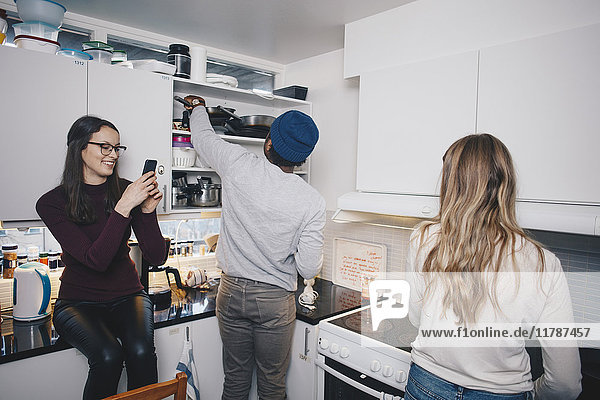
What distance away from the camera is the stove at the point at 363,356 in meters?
1.63

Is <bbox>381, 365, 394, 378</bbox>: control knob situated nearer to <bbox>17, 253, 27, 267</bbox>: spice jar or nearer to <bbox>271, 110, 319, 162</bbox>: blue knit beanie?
<bbox>271, 110, 319, 162</bbox>: blue knit beanie

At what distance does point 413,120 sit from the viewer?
73.5 inches

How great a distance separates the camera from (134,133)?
80.7 inches

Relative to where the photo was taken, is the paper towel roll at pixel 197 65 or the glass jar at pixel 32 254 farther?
the paper towel roll at pixel 197 65

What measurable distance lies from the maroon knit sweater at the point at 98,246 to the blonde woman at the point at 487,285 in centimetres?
119

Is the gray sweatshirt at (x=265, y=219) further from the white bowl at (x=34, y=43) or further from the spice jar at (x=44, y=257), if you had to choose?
the spice jar at (x=44, y=257)

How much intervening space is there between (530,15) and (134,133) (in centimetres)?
181

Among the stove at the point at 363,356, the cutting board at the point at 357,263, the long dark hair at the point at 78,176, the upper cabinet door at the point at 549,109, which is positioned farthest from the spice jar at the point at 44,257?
the upper cabinet door at the point at 549,109

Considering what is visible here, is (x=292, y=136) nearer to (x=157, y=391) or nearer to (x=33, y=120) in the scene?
(x=157, y=391)

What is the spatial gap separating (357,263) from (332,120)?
970mm

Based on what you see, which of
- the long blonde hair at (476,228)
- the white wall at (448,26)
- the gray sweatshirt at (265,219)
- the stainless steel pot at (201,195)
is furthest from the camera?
the stainless steel pot at (201,195)

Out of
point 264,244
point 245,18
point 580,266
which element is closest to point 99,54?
A: point 245,18

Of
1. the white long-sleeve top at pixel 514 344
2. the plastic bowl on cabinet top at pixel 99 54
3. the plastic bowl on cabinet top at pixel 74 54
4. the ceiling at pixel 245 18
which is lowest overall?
the white long-sleeve top at pixel 514 344

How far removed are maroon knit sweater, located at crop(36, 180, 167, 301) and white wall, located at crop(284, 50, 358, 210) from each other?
1.25 metres
